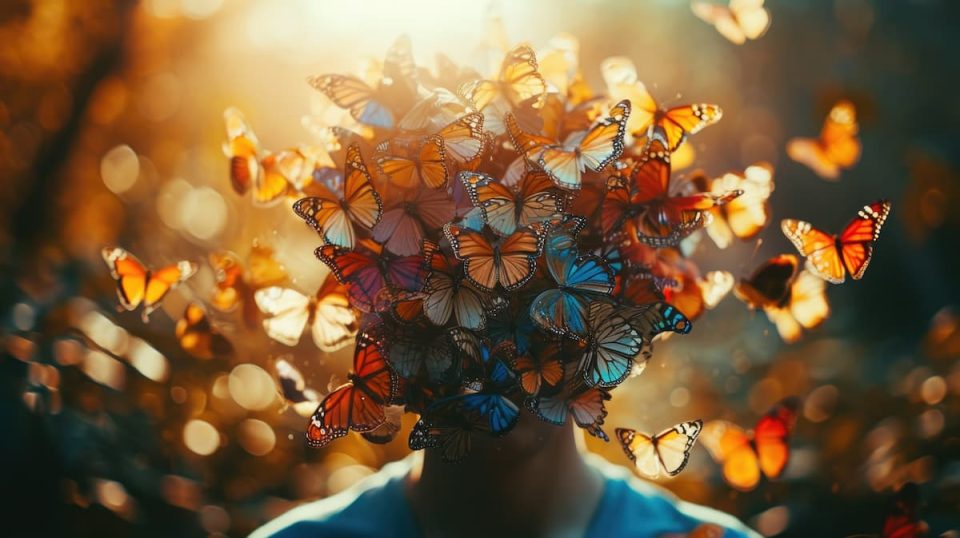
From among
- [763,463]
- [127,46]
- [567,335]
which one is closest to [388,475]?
[567,335]

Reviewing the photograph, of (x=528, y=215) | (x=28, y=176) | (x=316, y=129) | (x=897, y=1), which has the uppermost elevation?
(x=28, y=176)

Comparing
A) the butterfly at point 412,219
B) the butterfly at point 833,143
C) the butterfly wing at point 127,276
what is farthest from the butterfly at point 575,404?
the butterfly at point 833,143

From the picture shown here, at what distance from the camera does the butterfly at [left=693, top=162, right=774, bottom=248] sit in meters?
1.96

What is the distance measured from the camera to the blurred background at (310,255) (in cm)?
462

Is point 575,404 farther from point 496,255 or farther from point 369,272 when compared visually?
point 369,272

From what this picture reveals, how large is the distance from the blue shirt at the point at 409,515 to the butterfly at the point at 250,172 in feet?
3.03

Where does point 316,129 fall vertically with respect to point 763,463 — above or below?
above

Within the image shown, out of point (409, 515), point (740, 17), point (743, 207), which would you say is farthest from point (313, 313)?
point (740, 17)

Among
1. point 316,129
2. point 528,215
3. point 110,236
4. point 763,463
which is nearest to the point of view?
point 528,215

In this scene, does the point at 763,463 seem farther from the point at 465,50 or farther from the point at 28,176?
the point at 28,176

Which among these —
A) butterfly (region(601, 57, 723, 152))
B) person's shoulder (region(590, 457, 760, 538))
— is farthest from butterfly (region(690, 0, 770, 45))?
person's shoulder (region(590, 457, 760, 538))

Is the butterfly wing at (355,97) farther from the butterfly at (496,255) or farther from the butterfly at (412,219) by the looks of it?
the butterfly at (496,255)

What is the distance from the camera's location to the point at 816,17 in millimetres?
5246

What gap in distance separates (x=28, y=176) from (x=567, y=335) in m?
4.26
